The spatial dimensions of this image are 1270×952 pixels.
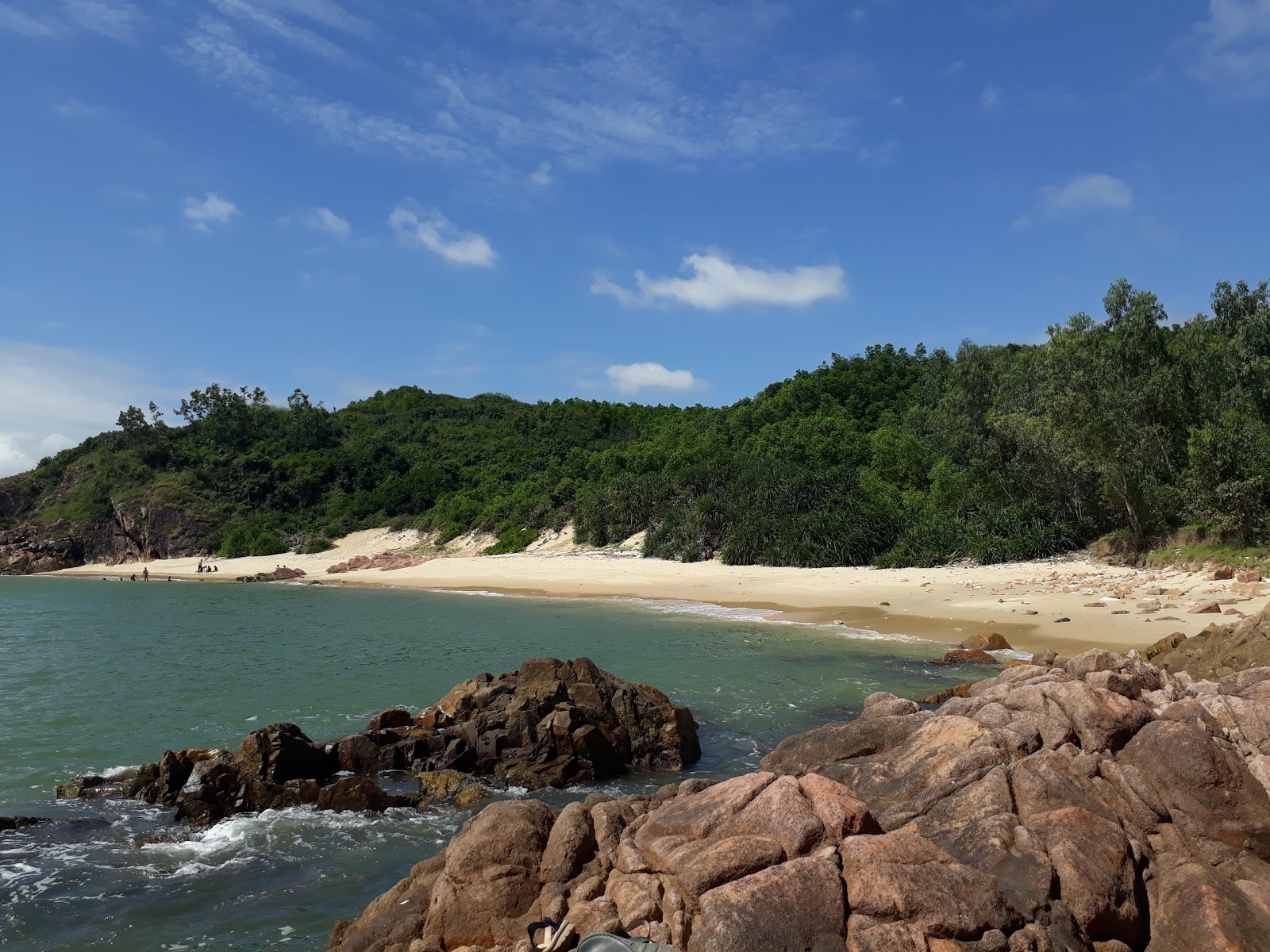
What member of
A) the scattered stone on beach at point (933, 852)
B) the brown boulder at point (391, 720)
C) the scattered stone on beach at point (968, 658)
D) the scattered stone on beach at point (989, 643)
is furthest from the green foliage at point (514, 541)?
the scattered stone on beach at point (933, 852)

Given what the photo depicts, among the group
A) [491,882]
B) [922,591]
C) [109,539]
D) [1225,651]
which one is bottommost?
[491,882]

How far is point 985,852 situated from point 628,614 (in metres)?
24.0

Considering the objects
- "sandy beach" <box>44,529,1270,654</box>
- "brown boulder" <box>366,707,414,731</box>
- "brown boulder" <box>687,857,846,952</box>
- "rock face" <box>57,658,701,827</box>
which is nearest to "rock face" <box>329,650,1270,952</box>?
"brown boulder" <box>687,857,846,952</box>

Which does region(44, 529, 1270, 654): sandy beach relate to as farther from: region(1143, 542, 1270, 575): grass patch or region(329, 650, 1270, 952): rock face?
region(329, 650, 1270, 952): rock face

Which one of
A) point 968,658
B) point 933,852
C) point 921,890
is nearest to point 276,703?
point 968,658

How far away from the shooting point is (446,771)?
12.0m

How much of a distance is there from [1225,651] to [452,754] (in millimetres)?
12119

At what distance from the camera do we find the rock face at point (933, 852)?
547cm

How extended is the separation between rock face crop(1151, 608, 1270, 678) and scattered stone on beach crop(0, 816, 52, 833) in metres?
16.3

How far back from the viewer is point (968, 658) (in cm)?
1900

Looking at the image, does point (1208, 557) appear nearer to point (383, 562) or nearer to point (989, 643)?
point (989, 643)

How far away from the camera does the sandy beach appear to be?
20.8 meters

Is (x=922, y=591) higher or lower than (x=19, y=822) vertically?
higher

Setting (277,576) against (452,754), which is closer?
(452,754)
